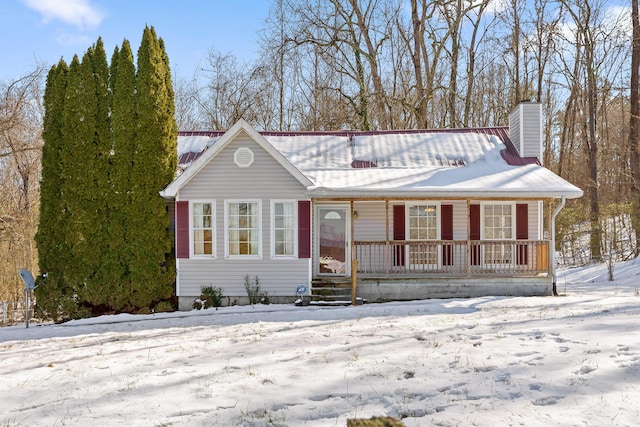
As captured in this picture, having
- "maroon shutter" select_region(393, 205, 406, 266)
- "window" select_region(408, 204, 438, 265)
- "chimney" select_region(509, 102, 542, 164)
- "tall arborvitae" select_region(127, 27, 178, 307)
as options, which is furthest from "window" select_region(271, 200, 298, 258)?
"chimney" select_region(509, 102, 542, 164)

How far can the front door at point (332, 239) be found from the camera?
46.9 feet

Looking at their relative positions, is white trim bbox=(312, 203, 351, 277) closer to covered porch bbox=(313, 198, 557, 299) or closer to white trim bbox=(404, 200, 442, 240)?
covered porch bbox=(313, 198, 557, 299)

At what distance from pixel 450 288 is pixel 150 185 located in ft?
26.6

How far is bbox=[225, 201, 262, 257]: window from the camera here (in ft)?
42.0

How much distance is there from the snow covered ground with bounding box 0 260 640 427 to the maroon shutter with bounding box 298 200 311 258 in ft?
8.70

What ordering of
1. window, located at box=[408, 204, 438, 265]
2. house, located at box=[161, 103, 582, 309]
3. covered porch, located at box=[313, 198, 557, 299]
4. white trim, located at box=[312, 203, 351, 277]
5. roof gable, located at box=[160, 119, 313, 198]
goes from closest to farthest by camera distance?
roof gable, located at box=[160, 119, 313, 198] < house, located at box=[161, 103, 582, 309] < covered porch, located at box=[313, 198, 557, 299] < white trim, located at box=[312, 203, 351, 277] < window, located at box=[408, 204, 438, 265]

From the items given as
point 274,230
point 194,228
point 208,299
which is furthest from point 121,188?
point 274,230

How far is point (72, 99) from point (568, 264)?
2021 centimetres

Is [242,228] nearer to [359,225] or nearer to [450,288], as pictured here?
[359,225]

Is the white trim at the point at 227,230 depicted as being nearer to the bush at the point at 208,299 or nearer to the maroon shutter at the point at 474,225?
the bush at the point at 208,299

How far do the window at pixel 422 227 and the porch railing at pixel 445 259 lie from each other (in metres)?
0.03

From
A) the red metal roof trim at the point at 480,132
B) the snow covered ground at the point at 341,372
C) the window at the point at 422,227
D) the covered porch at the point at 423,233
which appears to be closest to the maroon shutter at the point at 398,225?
the covered porch at the point at 423,233

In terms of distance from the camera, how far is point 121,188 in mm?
12797

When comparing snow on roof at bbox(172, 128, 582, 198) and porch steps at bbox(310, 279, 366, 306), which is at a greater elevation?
snow on roof at bbox(172, 128, 582, 198)
